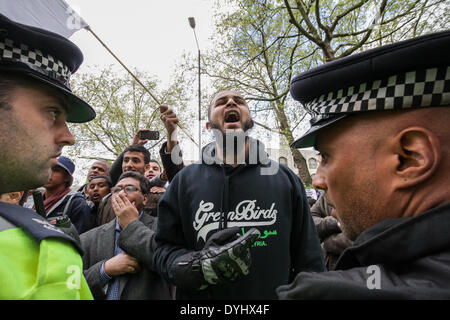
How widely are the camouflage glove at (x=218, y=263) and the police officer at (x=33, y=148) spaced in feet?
2.02

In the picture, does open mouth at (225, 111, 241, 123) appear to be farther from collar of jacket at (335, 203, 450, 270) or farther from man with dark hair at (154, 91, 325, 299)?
collar of jacket at (335, 203, 450, 270)

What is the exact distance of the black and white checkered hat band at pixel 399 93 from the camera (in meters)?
0.82

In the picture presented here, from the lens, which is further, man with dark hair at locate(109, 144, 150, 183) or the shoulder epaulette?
man with dark hair at locate(109, 144, 150, 183)

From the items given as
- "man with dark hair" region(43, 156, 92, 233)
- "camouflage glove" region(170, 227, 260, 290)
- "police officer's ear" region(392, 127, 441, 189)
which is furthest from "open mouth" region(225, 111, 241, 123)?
"man with dark hair" region(43, 156, 92, 233)

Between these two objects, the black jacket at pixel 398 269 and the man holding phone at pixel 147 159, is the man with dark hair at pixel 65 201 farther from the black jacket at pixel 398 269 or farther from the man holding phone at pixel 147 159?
the black jacket at pixel 398 269

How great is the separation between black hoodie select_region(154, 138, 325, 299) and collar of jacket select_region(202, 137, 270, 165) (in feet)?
0.18

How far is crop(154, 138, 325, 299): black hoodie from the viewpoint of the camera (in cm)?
167

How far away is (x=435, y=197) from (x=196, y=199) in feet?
4.45

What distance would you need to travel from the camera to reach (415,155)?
0.82 m

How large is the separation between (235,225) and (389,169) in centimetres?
109

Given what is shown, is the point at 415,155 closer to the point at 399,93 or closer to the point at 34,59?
the point at 399,93

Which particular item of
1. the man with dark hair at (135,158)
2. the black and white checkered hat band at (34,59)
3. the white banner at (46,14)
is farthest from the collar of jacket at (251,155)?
the white banner at (46,14)

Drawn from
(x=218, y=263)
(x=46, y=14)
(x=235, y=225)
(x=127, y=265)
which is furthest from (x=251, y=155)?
(x=46, y=14)
